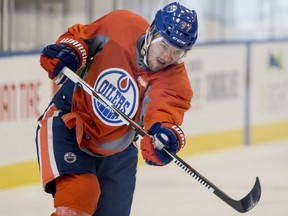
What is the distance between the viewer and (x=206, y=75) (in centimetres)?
657

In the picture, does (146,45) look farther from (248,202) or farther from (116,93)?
(248,202)

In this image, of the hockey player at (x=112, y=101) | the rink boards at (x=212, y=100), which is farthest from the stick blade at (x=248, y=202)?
the rink boards at (x=212, y=100)

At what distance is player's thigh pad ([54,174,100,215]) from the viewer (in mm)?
3057

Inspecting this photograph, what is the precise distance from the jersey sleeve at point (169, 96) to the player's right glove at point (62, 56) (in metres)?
0.29

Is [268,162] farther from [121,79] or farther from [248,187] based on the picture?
[121,79]

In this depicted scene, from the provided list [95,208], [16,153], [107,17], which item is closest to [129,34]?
[107,17]

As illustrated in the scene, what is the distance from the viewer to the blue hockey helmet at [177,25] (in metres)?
3.05

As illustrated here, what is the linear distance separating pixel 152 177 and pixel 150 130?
2.60 metres

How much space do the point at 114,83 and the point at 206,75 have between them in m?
3.35

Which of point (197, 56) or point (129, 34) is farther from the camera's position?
point (197, 56)

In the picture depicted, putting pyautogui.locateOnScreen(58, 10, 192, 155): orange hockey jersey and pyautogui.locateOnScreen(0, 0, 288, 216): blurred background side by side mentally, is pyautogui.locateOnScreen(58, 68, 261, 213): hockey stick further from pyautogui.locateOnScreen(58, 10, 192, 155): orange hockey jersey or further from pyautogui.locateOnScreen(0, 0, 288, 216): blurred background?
pyautogui.locateOnScreen(0, 0, 288, 216): blurred background

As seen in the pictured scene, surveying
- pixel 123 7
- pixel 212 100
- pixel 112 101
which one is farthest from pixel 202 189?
pixel 112 101

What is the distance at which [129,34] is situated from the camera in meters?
3.28

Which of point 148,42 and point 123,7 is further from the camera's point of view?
point 123,7
